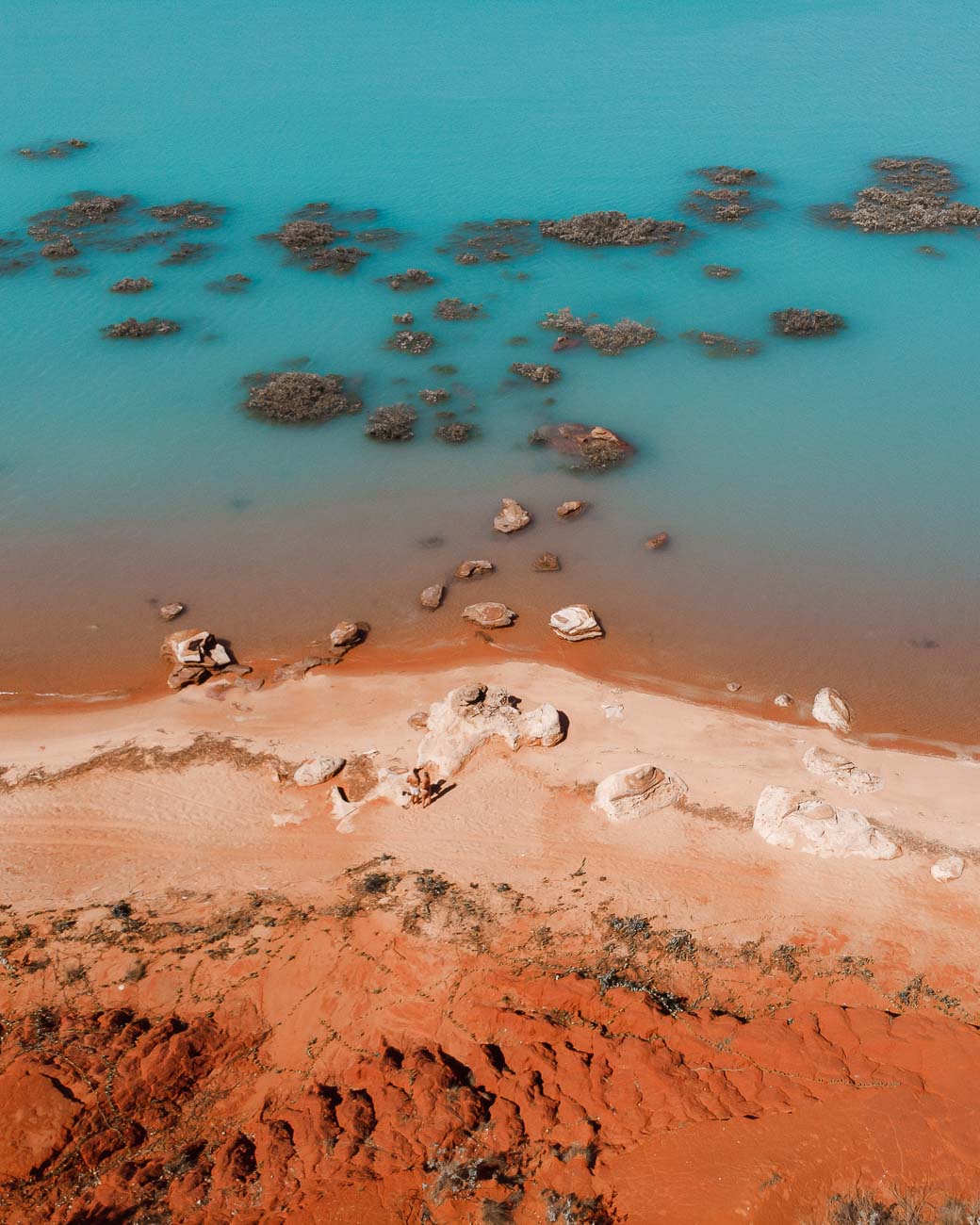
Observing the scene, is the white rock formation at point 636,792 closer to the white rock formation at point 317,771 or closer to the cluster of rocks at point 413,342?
the white rock formation at point 317,771

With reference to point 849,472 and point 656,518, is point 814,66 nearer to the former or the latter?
point 849,472

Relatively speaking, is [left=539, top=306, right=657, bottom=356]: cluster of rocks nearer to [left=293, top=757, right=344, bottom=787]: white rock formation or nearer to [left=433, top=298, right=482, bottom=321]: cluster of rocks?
[left=433, top=298, right=482, bottom=321]: cluster of rocks

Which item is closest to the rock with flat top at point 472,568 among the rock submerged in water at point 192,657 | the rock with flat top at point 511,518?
the rock with flat top at point 511,518

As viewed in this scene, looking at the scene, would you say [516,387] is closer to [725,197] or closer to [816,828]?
[725,197]

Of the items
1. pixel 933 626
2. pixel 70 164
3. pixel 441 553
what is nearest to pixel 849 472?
pixel 933 626

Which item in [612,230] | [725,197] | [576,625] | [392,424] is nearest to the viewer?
[576,625]

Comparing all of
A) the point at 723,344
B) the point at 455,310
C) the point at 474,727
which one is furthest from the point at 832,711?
Answer: the point at 455,310

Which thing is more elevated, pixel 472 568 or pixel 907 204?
pixel 907 204
